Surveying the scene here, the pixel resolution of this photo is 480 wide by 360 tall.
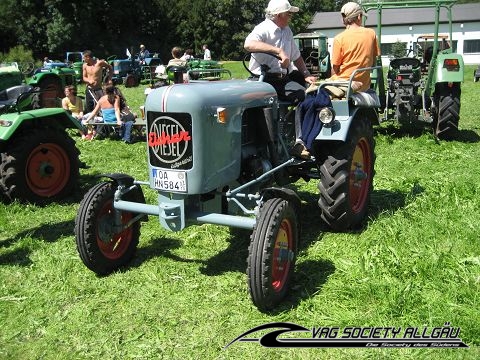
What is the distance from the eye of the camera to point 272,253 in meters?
3.19

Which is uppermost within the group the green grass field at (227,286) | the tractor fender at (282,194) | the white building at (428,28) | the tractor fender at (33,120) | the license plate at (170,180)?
the white building at (428,28)

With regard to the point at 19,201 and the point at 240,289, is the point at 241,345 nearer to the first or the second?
the point at 240,289

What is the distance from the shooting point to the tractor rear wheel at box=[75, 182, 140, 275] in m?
3.76

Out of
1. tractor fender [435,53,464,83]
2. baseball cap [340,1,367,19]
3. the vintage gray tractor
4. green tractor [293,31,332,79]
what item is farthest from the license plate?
green tractor [293,31,332,79]

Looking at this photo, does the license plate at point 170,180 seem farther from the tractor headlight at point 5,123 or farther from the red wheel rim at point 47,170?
the tractor headlight at point 5,123

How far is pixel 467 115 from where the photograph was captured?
10641 mm

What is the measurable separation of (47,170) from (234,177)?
299 cm

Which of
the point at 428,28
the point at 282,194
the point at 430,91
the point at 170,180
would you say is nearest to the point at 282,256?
the point at 282,194

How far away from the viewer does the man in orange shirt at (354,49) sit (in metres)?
4.75

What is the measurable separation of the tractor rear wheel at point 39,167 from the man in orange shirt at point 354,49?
127 inches

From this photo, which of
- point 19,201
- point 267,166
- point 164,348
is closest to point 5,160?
point 19,201

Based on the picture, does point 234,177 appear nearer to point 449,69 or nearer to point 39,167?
point 39,167

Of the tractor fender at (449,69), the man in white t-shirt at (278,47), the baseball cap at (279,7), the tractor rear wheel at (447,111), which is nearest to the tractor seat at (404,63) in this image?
the tractor fender at (449,69)

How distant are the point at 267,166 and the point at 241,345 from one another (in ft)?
4.91
